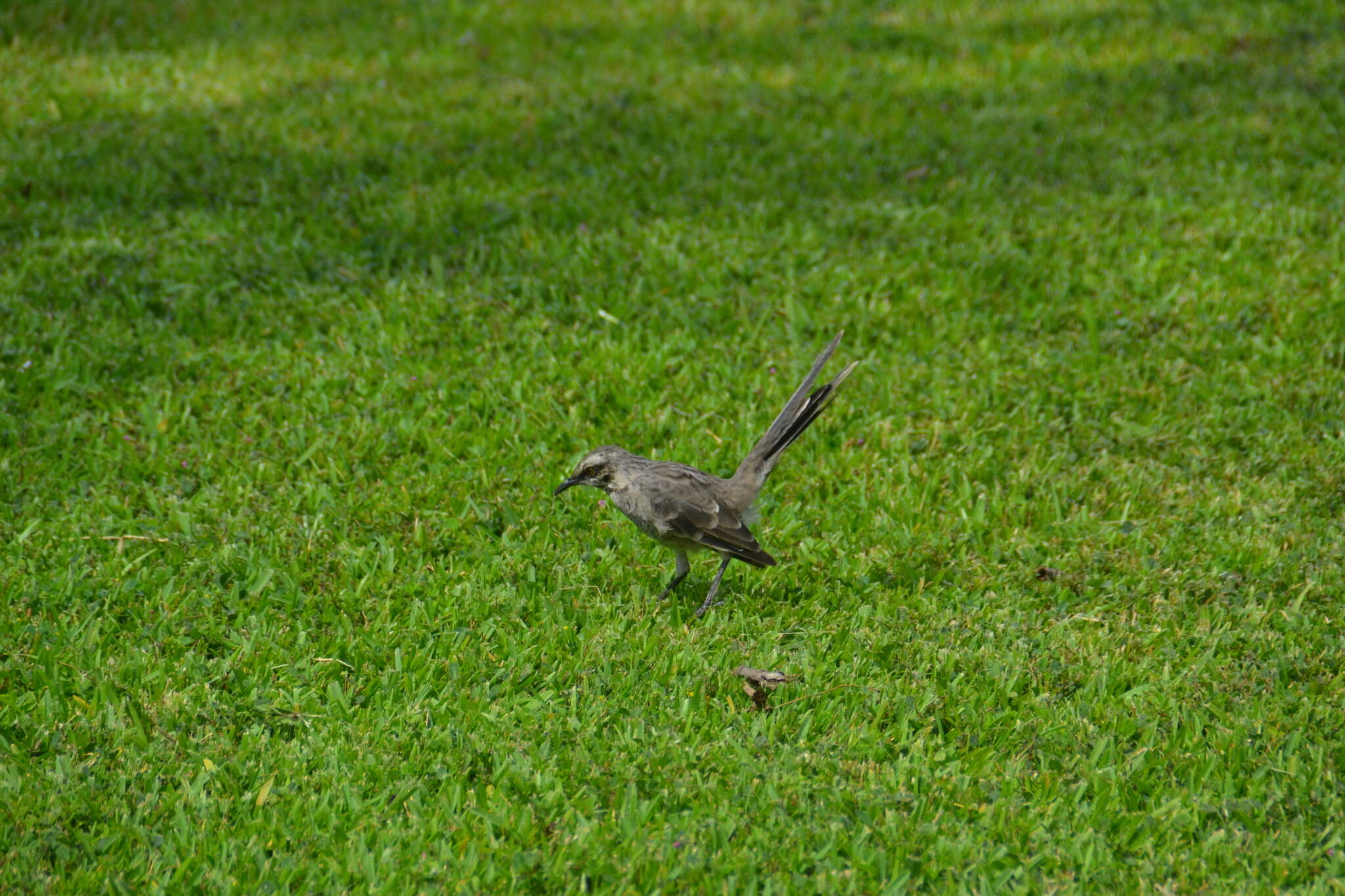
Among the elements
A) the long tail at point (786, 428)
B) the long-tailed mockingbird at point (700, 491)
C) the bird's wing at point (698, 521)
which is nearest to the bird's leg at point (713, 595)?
the long-tailed mockingbird at point (700, 491)

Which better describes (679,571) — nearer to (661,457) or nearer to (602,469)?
(602,469)

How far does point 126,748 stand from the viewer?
15.1 ft

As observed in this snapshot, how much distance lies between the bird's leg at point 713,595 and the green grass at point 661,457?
0.10 meters

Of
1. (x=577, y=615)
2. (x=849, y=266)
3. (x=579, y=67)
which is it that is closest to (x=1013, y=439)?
(x=849, y=266)

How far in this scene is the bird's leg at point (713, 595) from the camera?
576 cm

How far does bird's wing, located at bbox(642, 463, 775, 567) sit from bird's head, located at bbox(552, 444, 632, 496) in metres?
0.21

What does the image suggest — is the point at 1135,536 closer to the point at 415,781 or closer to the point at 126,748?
the point at 415,781

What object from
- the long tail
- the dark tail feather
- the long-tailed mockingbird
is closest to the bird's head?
the long-tailed mockingbird

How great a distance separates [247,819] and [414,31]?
11.5 m

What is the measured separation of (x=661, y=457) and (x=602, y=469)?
1.21 metres

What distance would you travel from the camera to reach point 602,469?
5820 millimetres

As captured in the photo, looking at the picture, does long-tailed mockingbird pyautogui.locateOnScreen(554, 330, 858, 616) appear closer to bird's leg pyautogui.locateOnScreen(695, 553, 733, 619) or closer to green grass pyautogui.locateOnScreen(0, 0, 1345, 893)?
bird's leg pyautogui.locateOnScreen(695, 553, 733, 619)

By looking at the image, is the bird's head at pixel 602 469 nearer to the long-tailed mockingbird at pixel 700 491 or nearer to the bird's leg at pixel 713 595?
the long-tailed mockingbird at pixel 700 491

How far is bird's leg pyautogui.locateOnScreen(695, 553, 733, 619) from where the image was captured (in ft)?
18.9
